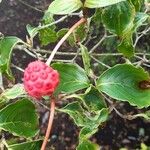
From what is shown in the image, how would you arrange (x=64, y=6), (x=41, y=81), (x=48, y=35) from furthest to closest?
(x=48, y=35) < (x=64, y=6) < (x=41, y=81)

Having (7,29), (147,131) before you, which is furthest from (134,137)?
(7,29)

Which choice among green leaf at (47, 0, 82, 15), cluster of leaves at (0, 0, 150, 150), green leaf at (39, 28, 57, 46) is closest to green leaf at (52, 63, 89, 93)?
cluster of leaves at (0, 0, 150, 150)

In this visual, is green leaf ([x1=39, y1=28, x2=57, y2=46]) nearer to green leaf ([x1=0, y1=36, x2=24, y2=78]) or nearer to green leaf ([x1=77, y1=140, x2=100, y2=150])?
green leaf ([x1=0, y1=36, x2=24, y2=78])

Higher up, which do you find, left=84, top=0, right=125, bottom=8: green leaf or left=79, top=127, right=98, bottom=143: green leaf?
left=84, top=0, right=125, bottom=8: green leaf

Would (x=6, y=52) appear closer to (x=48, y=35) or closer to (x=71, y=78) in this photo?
(x=71, y=78)

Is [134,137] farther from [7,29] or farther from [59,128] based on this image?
[7,29]

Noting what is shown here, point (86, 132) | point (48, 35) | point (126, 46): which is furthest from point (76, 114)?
point (48, 35)

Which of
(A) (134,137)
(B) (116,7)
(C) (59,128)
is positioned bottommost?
(A) (134,137)
